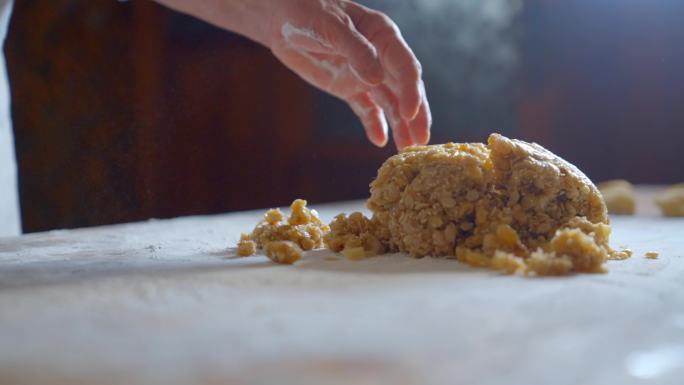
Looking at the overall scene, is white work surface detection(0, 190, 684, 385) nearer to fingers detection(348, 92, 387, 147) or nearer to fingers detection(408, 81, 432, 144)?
fingers detection(408, 81, 432, 144)

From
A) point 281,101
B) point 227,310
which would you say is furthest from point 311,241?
point 281,101

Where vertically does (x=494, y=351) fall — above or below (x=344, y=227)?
below

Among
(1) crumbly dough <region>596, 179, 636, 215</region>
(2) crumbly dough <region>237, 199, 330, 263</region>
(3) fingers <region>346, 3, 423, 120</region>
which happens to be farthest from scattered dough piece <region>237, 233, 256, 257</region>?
(1) crumbly dough <region>596, 179, 636, 215</region>

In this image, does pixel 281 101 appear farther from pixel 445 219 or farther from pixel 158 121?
pixel 445 219

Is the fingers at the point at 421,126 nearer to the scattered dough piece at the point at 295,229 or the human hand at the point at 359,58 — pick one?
the human hand at the point at 359,58

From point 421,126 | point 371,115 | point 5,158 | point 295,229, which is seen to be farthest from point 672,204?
point 5,158
